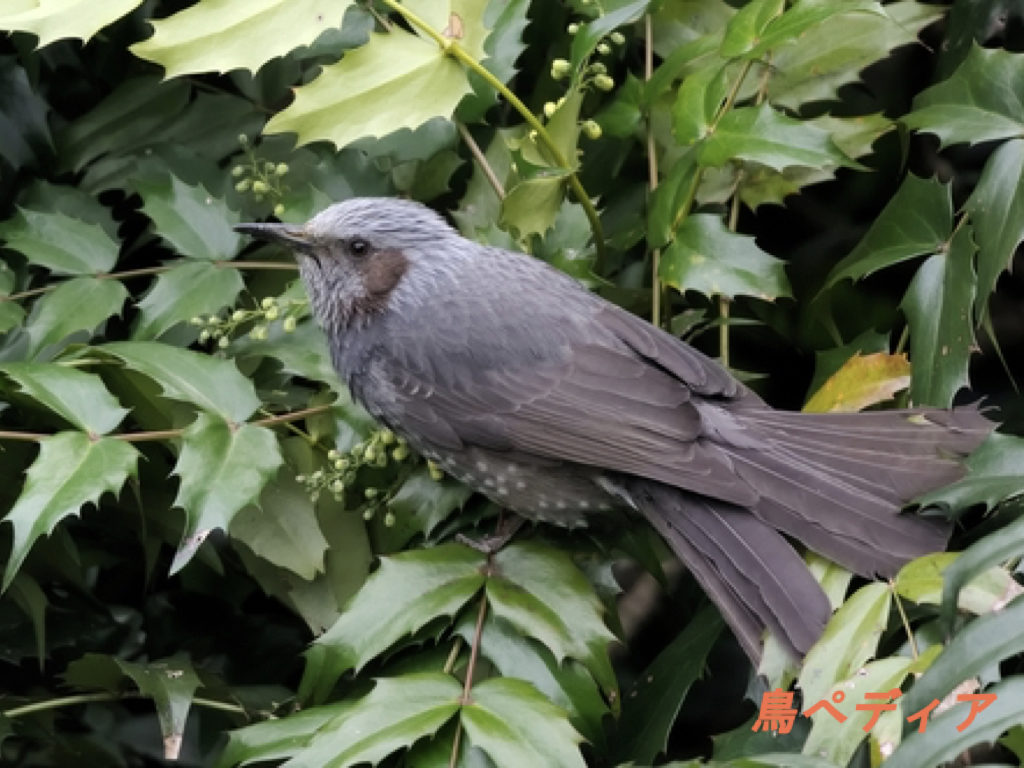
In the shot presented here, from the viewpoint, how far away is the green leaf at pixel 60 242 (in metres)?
3.51

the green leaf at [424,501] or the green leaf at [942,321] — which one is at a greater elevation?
the green leaf at [942,321]

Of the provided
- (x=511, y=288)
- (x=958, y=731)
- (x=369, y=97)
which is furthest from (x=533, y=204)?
(x=958, y=731)

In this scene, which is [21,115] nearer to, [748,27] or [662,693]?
[748,27]

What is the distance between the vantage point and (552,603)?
10.0 feet

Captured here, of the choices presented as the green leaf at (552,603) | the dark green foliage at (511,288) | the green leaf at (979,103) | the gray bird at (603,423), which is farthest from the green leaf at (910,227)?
the green leaf at (552,603)

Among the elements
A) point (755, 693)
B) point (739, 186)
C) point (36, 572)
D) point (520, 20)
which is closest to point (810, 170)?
point (739, 186)

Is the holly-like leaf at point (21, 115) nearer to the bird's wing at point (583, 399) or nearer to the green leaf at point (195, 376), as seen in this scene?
the green leaf at point (195, 376)

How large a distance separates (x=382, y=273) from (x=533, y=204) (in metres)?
0.41

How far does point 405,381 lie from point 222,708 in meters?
0.84

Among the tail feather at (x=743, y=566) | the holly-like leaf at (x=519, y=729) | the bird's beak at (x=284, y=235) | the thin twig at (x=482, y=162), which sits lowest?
the holly-like leaf at (x=519, y=729)

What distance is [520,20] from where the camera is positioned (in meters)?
3.43

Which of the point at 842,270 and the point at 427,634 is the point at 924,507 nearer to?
the point at 842,270

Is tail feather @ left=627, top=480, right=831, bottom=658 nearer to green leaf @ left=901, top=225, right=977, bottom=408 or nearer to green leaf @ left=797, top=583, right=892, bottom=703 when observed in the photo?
green leaf @ left=797, top=583, right=892, bottom=703

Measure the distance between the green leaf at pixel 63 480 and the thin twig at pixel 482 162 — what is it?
1120 mm
